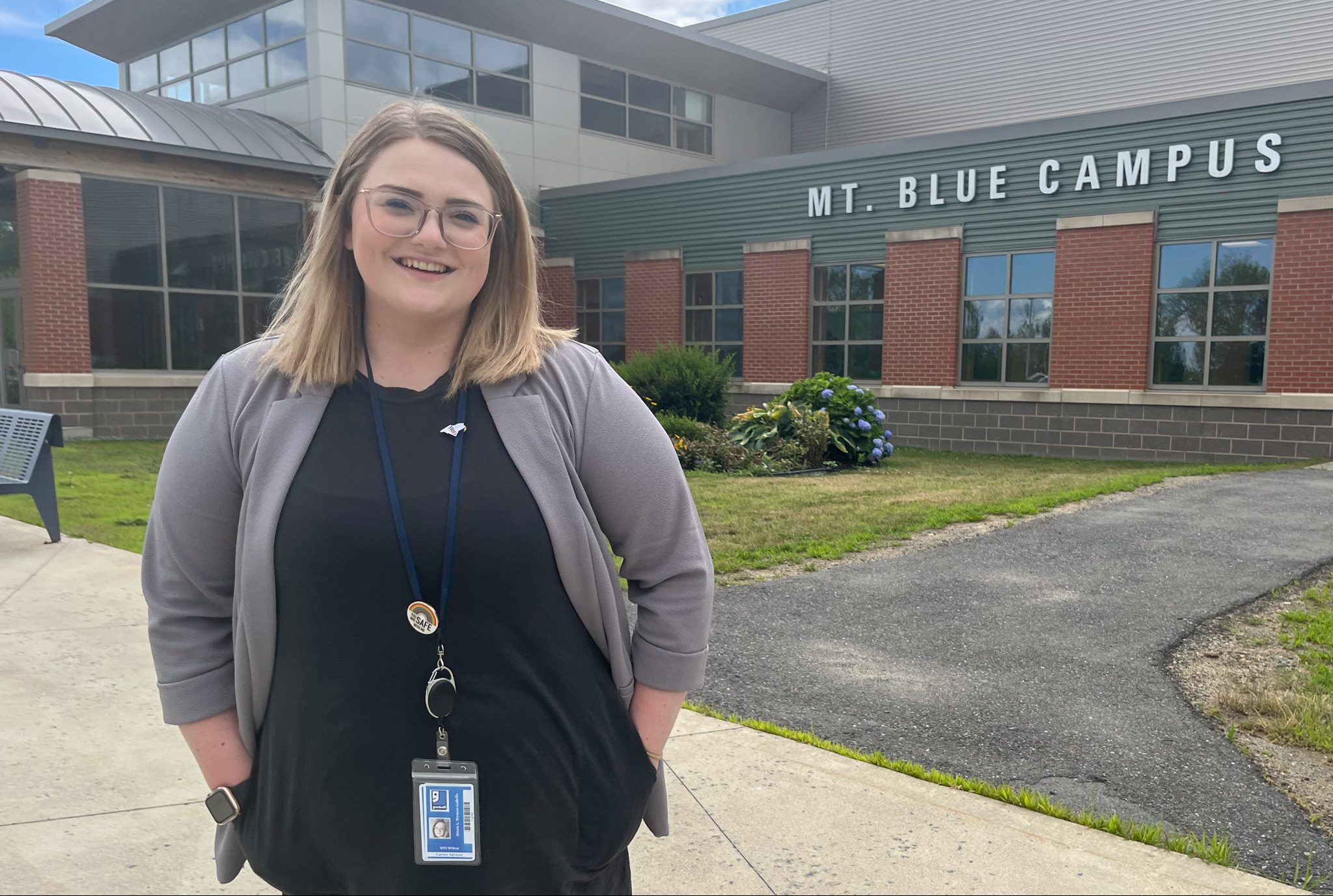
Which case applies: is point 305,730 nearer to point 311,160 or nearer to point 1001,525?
point 1001,525

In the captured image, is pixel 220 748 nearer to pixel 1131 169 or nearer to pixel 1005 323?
pixel 1131 169

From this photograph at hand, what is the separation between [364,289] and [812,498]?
889cm

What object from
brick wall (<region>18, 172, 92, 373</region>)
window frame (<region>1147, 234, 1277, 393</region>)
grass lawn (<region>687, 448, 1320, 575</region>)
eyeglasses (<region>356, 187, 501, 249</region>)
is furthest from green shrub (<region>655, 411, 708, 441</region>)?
eyeglasses (<region>356, 187, 501, 249</region>)

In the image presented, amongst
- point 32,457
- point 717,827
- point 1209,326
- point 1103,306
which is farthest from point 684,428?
point 717,827

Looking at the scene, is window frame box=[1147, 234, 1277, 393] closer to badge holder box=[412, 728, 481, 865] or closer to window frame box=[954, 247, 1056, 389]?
window frame box=[954, 247, 1056, 389]

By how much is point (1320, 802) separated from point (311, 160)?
18.3 m

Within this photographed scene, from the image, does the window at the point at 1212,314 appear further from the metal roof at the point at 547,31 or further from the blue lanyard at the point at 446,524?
the blue lanyard at the point at 446,524

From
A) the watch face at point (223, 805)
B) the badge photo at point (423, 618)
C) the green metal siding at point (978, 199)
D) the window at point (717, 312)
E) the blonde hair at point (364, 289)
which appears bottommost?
the watch face at point (223, 805)

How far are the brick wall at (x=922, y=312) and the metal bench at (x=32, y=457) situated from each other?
1345cm

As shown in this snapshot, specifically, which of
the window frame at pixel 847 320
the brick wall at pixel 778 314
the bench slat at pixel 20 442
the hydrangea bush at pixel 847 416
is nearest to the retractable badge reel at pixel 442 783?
the bench slat at pixel 20 442

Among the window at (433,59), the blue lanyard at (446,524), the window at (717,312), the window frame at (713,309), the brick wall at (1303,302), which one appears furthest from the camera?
the window at (717,312)

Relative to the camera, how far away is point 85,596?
5.79 m

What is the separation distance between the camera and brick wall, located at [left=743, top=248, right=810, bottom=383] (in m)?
19.1

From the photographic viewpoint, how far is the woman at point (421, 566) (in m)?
1.67
